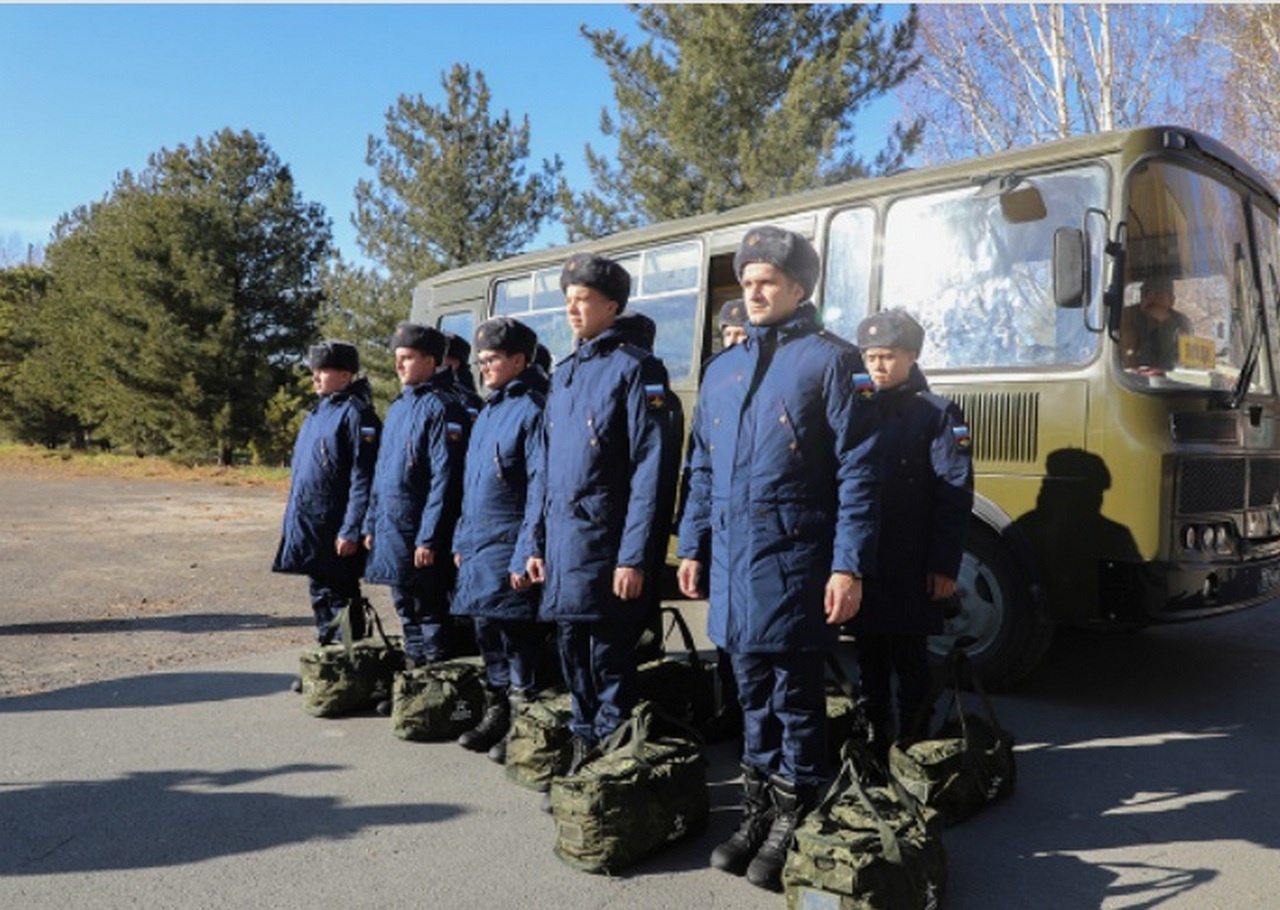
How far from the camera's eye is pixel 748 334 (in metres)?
3.34

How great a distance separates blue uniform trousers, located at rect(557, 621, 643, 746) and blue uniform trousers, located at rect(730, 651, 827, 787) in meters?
0.60

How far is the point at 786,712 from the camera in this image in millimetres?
3148

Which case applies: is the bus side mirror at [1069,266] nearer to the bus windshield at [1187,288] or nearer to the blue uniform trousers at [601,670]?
the bus windshield at [1187,288]

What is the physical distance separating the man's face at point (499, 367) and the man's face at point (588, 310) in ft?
2.24

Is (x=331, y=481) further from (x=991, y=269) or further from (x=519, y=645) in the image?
(x=991, y=269)

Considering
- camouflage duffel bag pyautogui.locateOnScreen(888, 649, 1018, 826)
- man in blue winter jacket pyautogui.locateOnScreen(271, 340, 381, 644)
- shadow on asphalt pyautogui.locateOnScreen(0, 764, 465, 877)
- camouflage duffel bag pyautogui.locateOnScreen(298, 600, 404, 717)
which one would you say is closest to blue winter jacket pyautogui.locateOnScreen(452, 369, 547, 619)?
shadow on asphalt pyautogui.locateOnScreen(0, 764, 465, 877)

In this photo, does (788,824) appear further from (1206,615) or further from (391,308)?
(391,308)

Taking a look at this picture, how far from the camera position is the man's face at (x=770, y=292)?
3215 millimetres

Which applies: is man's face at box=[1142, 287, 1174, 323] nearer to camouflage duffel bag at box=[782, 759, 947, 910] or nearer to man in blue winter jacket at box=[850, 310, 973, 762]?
man in blue winter jacket at box=[850, 310, 973, 762]

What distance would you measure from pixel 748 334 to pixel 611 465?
0.75 metres

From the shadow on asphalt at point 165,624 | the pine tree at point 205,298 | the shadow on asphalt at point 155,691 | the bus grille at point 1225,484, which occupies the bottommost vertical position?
the shadow on asphalt at point 155,691

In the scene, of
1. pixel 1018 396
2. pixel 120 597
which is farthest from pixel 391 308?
pixel 1018 396

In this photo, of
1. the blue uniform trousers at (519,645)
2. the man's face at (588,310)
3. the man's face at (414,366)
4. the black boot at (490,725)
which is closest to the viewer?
the man's face at (588,310)

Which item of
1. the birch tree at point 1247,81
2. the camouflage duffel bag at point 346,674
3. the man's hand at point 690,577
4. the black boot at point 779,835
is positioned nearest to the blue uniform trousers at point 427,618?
the camouflage duffel bag at point 346,674
